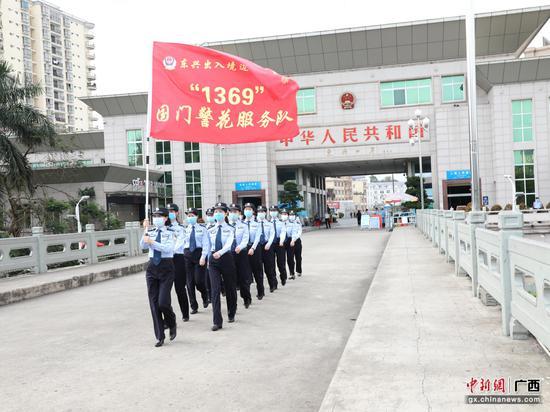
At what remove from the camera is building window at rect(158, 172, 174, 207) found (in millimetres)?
46000

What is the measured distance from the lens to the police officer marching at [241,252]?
8242 millimetres

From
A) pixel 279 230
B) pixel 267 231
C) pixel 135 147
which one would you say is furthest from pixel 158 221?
pixel 135 147

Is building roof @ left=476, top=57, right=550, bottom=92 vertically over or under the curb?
over

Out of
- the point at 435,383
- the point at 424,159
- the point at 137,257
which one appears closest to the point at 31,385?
the point at 435,383

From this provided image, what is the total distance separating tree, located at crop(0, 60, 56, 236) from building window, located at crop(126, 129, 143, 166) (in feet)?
94.4

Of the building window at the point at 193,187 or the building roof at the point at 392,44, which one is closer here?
the building roof at the point at 392,44

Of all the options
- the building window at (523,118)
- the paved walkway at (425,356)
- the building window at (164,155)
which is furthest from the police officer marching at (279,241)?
the building window at (164,155)

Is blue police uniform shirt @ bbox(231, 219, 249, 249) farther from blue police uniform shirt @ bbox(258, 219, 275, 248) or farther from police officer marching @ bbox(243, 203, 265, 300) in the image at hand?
blue police uniform shirt @ bbox(258, 219, 275, 248)

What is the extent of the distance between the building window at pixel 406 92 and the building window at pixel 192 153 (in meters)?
16.2

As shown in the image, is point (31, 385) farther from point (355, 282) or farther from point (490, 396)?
point (355, 282)

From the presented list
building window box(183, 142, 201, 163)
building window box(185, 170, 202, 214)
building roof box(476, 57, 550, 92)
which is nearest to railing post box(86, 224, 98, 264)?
building window box(185, 170, 202, 214)

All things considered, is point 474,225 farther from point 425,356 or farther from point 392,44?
point 392,44

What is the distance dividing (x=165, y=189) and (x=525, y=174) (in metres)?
29.1

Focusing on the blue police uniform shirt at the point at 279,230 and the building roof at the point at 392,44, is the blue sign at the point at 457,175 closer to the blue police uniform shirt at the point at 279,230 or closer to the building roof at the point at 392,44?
the building roof at the point at 392,44
